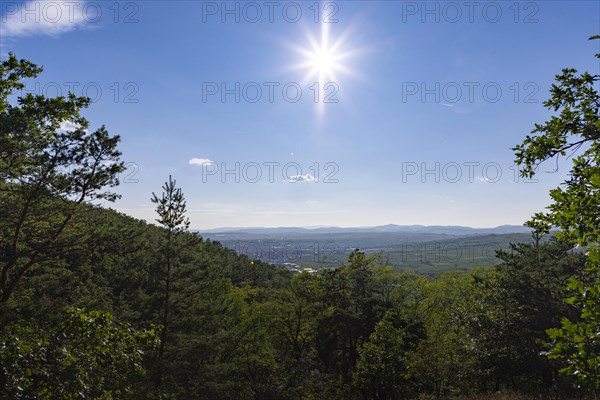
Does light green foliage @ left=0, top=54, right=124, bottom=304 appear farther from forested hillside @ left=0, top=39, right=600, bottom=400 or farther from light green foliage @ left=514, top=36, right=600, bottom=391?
light green foliage @ left=514, top=36, right=600, bottom=391

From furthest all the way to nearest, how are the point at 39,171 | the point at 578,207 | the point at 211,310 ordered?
the point at 211,310 → the point at 39,171 → the point at 578,207

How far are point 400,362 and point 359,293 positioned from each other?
1538 cm

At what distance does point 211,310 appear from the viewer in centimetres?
2381

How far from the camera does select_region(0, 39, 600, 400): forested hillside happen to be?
23.1 feet

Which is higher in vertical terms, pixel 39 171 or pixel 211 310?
pixel 39 171

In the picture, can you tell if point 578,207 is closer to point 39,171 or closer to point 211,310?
point 39,171

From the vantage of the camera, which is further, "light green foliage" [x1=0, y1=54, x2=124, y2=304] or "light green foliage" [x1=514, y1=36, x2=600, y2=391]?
"light green foliage" [x1=0, y1=54, x2=124, y2=304]

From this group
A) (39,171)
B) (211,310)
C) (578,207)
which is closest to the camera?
(578,207)

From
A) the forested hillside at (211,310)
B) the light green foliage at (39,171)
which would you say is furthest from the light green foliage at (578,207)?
the light green foliage at (39,171)

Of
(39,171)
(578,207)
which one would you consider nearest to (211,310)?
(39,171)

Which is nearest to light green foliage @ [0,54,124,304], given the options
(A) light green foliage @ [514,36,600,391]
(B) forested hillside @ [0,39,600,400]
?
(B) forested hillside @ [0,39,600,400]

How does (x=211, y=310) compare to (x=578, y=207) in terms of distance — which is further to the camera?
(x=211, y=310)

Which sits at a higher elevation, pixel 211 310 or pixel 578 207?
pixel 578 207

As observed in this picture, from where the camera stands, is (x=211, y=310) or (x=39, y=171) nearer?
(x=39, y=171)
